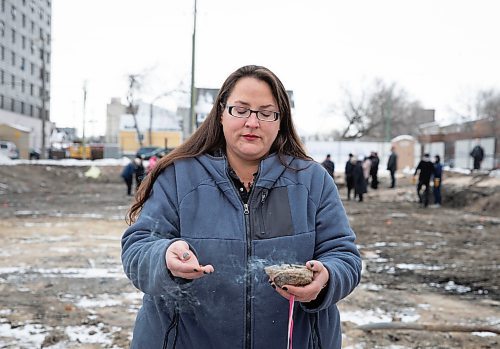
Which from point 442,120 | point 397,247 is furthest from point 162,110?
point 397,247

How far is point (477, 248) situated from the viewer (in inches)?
397

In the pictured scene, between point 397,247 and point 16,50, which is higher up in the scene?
point 16,50

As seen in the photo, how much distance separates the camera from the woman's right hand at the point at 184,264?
1657 millimetres

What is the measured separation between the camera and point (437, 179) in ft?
57.6

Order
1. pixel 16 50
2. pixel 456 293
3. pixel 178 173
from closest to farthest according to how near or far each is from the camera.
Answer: pixel 178 173 → pixel 456 293 → pixel 16 50

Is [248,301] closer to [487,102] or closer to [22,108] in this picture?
[22,108]

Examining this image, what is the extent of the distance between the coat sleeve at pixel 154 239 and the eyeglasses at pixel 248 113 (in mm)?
290

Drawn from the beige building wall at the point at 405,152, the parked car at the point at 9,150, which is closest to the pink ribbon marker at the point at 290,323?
the beige building wall at the point at 405,152

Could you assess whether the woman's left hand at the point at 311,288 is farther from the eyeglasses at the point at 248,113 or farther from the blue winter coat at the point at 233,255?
the eyeglasses at the point at 248,113

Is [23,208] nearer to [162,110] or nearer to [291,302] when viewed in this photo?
[291,302]

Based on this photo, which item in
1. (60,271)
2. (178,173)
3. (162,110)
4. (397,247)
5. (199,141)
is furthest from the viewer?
(162,110)

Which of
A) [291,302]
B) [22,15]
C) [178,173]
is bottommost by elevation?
[291,302]

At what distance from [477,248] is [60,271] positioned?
276 inches

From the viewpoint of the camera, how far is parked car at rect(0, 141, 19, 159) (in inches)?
1331
